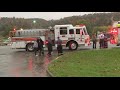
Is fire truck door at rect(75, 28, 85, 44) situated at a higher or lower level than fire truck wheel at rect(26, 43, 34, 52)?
higher

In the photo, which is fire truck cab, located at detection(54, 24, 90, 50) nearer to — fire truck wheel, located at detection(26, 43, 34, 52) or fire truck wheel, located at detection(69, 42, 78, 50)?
fire truck wheel, located at detection(69, 42, 78, 50)

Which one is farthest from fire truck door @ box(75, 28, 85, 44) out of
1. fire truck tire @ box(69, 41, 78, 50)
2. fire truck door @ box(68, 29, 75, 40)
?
fire truck tire @ box(69, 41, 78, 50)

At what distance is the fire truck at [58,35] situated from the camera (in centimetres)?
3238

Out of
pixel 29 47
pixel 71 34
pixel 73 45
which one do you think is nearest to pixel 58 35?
pixel 71 34

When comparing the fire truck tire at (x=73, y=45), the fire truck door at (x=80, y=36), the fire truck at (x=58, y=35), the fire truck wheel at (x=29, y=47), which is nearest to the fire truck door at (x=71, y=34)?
the fire truck at (x=58, y=35)

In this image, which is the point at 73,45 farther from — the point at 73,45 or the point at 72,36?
the point at 72,36

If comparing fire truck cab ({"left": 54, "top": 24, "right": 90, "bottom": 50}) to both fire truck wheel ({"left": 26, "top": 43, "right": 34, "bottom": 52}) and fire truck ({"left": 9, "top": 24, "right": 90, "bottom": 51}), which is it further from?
fire truck wheel ({"left": 26, "top": 43, "right": 34, "bottom": 52})

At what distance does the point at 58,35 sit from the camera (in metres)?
32.3

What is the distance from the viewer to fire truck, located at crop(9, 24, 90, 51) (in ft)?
106

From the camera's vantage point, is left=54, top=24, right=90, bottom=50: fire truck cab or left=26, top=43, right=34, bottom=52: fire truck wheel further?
left=26, top=43, right=34, bottom=52: fire truck wheel

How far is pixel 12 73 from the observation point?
17.6m
